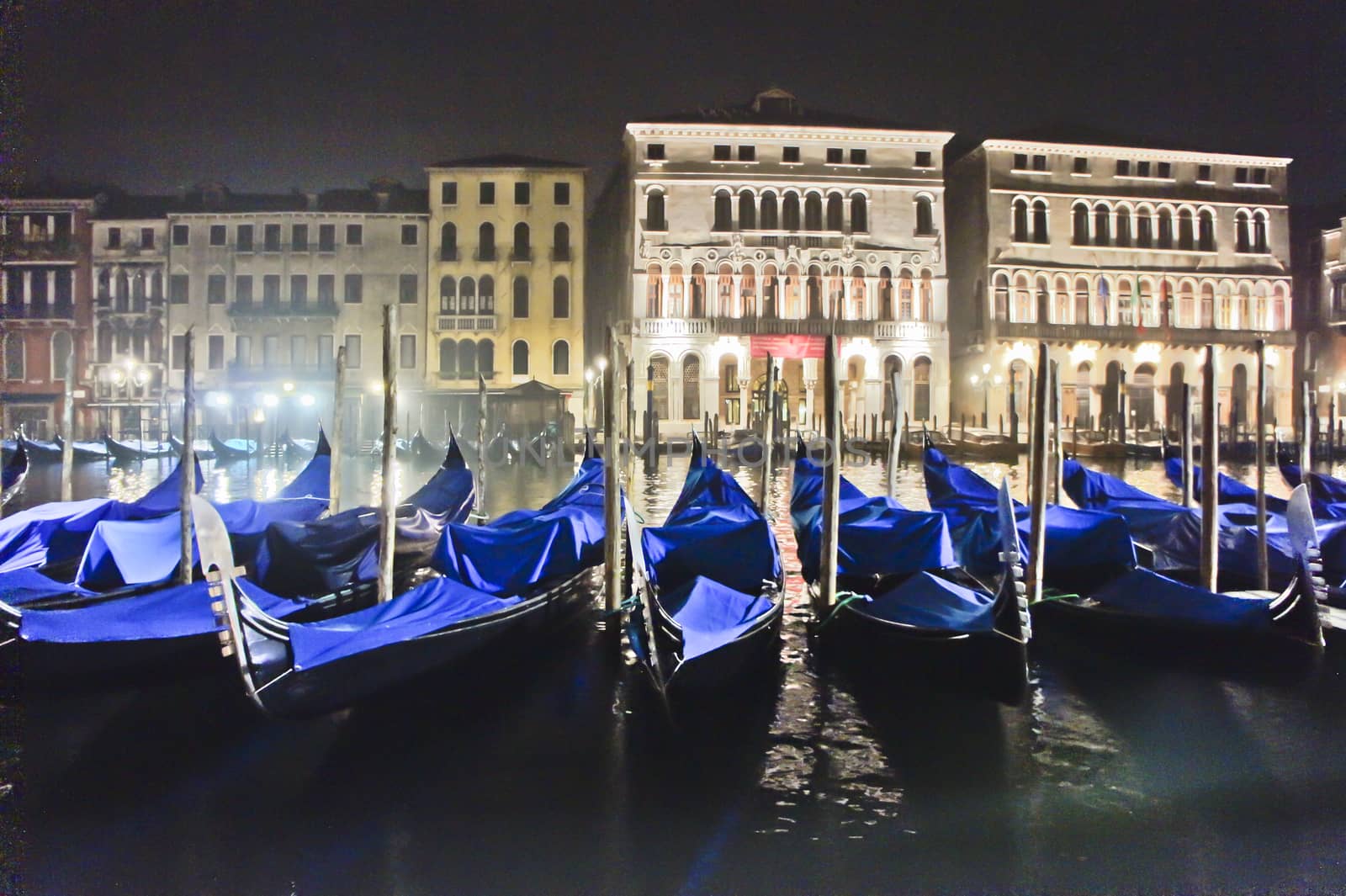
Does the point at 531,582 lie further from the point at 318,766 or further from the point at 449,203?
the point at 449,203

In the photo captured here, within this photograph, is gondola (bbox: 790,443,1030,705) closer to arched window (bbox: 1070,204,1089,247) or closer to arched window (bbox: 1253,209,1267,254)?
arched window (bbox: 1070,204,1089,247)

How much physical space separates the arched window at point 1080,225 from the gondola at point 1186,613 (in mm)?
22423

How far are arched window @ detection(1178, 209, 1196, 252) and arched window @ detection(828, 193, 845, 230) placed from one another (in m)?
9.22

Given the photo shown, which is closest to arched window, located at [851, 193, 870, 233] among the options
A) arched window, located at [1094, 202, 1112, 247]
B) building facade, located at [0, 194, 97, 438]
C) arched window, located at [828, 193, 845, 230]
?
arched window, located at [828, 193, 845, 230]

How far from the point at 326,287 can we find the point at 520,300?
Answer: 16.6ft

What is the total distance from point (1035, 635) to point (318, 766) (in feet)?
14.0

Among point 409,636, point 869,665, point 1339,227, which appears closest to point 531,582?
point 409,636

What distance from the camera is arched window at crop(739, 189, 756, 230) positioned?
26344mm

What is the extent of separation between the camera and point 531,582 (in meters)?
6.07

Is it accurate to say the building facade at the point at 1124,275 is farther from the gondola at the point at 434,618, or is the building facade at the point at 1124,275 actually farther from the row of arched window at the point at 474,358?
the gondola at the point at 434,618

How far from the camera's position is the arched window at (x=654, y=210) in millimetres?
26109

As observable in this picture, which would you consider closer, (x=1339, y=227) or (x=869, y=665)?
(x=869, y=665)

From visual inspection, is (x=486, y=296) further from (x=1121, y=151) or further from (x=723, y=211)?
(x=1121, y=151)

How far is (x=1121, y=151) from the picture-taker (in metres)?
26.9
